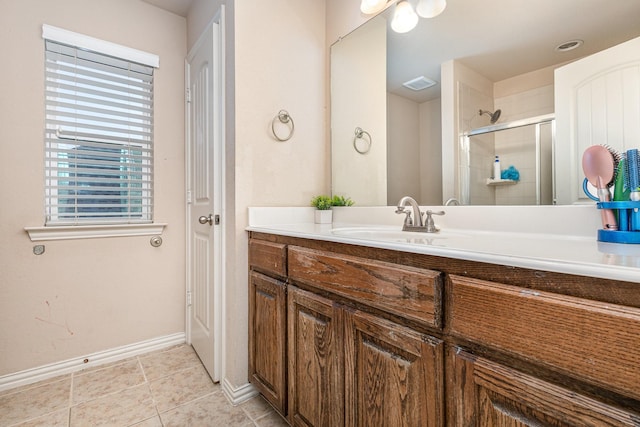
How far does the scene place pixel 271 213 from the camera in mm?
1563

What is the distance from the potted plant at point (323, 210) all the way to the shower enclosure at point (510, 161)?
0.72 m

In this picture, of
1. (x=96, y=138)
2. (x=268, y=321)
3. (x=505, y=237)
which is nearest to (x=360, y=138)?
(x=505, y=237)

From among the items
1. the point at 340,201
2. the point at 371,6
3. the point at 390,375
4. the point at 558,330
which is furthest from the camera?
the point at 340,201

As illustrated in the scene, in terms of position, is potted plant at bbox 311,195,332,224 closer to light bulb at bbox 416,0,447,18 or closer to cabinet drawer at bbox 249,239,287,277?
cabinet drawer at bbox 249,239,287,277

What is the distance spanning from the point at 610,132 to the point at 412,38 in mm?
922

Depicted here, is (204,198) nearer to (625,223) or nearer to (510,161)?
(510,161)

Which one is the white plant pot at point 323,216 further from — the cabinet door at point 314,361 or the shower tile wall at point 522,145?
the shower tile wall at point 522,145

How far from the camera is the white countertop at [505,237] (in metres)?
0.51

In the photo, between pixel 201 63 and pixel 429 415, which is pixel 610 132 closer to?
pixel 429 415

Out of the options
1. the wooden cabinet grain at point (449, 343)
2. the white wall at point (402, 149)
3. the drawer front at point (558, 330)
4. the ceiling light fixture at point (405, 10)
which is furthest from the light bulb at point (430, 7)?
the drawer front at point (558, 330)

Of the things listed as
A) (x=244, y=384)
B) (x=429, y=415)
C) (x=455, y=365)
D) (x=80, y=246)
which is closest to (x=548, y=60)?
(x=455, y=365)

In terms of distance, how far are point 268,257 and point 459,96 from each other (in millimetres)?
1086

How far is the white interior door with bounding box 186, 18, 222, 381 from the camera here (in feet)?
5.28

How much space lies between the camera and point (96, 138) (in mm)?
1834
